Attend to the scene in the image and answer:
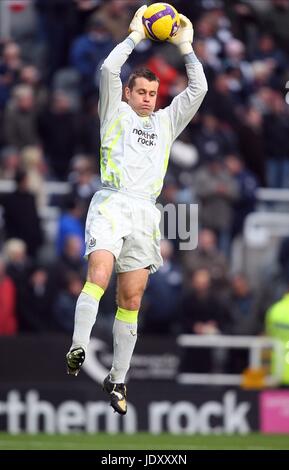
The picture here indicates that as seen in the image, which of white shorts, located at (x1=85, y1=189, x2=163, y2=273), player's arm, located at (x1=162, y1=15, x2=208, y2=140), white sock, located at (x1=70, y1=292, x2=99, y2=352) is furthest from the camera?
player's arm, located at (x1=162, y1=15, x2=208, y2=140)

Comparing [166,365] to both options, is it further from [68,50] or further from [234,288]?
[68,50]

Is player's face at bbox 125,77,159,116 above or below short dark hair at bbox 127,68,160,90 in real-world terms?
below

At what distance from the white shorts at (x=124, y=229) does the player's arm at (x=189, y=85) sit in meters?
0.86

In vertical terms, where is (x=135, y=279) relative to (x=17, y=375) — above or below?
above

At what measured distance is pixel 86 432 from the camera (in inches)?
729

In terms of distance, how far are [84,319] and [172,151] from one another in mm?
9097

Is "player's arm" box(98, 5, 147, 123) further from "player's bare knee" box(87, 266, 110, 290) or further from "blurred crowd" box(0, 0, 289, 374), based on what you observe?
"blurred crowd" box(0, 0, 289, 374)

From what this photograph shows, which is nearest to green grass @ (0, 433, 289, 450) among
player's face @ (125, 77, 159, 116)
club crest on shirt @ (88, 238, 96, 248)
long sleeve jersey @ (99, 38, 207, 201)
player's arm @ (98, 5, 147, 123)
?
club crest on shirt @ (88, 238, 96, 248)

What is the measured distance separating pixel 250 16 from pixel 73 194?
18.3 ft

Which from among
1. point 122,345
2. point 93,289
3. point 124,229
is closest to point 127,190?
point 124,229

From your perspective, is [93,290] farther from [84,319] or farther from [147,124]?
[147,124]

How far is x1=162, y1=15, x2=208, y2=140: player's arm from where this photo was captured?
40.8ft

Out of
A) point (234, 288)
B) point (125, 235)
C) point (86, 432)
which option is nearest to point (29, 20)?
point (234, 288)

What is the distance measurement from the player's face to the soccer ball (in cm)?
39
